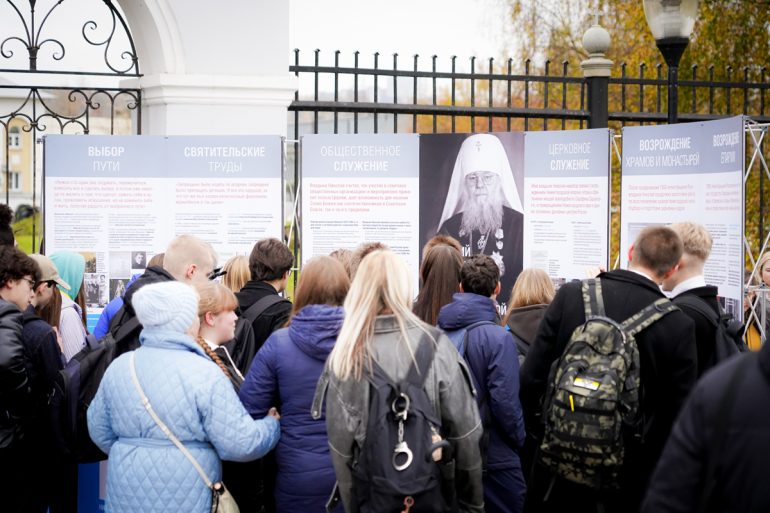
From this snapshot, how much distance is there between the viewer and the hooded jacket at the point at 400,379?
3.45 meters

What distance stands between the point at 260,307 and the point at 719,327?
2.34 metres

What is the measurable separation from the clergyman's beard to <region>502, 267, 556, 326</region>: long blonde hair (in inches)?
106

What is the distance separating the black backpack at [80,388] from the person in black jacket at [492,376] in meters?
1.55

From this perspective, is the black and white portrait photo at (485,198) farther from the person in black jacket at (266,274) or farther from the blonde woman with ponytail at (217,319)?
the blonde woman with ponytail at (217,319)

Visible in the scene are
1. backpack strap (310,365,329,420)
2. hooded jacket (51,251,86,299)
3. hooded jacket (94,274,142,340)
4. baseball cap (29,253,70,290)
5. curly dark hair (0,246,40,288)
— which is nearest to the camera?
backpack strap (310,365,329,420)

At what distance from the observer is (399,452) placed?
331 cm

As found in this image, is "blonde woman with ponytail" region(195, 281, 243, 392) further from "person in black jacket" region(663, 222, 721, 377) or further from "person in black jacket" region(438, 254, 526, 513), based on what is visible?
"person in black jacket" region(663, 222, 721, 377)

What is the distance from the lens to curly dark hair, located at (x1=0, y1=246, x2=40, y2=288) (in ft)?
15.6

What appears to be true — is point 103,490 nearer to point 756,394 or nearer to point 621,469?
point 621,469

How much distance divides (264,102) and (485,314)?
426 cm

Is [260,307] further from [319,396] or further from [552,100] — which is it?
[552,100]

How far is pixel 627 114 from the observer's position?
9164mm

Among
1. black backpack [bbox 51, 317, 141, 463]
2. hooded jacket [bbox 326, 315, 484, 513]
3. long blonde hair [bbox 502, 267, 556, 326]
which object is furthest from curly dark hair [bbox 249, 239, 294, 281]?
hooded jacket [bbox 326, 315, 484, 513]

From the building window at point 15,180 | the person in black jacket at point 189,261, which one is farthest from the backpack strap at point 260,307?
the building window at point 15,180
